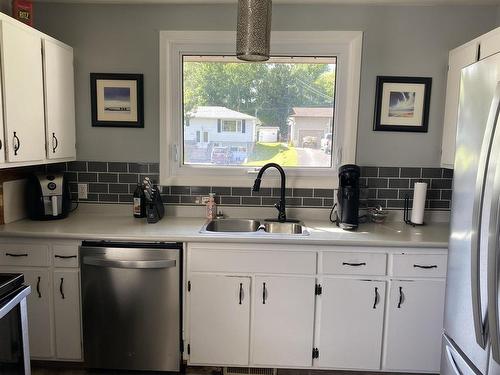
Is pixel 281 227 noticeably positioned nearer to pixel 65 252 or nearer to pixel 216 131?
pixel 216 131

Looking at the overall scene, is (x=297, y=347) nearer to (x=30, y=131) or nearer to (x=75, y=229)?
(x=75, y=229)

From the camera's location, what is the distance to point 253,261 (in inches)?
84.7

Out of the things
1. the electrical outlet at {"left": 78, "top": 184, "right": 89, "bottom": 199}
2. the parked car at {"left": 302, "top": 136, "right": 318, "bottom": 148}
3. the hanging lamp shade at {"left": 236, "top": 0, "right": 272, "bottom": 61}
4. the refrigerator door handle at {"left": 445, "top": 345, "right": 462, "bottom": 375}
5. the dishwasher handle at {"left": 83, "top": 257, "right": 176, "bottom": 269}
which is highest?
the hanging lamp shade at {"left": 236, "top": 0, "right": 272, "bottom": 61}

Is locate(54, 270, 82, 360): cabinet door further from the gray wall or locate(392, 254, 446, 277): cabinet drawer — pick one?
locate(392, 254, 446, 277): cabinet drawer

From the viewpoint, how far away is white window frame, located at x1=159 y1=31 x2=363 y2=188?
99.8 inches

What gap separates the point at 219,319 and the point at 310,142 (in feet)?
4.52

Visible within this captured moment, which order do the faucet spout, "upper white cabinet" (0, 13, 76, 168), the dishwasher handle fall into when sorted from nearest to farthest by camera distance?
"upper white cabinet" (0, 13, 76, 168) → the dishwasher handle → the faucet spout

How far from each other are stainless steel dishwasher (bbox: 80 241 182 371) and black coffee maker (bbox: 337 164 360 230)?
1084 millimetres

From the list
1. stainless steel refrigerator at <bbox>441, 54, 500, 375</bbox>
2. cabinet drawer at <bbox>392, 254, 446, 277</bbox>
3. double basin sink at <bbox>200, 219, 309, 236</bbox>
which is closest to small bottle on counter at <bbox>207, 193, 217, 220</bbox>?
double basin sink at <bbox>200, 219, 309, 236</bbox>

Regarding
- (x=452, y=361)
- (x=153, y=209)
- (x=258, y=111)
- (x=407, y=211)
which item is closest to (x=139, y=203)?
(x=153, y=209)

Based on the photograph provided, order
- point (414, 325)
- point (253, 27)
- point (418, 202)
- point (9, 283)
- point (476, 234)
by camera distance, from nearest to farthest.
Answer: point (476, 234) → point (9, 283) → point (253, 27) → point (414, 325) → point (418, 202)

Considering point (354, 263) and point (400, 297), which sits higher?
point (354, 263)

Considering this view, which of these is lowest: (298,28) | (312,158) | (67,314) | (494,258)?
(67,314)

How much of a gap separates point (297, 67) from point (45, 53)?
1.64 meters
